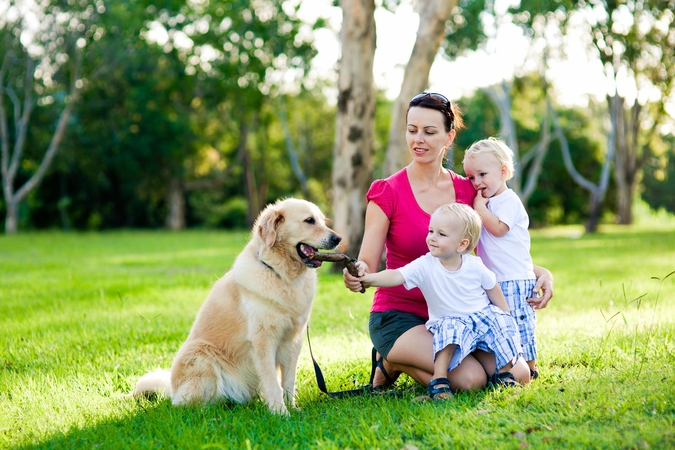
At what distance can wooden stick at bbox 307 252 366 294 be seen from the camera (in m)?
4.22

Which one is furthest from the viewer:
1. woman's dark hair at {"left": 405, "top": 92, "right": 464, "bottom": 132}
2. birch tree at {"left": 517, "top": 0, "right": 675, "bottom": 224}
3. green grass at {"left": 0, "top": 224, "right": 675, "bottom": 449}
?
birch tree at {"left": 517, "top": 0, "right": 675, "bottom": 224}

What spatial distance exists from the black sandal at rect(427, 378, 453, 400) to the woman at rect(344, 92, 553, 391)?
18 cm

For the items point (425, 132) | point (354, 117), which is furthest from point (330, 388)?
point (354, 117)

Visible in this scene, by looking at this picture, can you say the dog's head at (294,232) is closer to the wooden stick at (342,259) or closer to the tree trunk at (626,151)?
the wooden stick at (342,259)

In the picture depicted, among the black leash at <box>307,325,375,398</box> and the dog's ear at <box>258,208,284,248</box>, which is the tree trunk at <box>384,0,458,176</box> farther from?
the black leash at <box>307,325,375,398</box>

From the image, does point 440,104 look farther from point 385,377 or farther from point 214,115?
point 214,115

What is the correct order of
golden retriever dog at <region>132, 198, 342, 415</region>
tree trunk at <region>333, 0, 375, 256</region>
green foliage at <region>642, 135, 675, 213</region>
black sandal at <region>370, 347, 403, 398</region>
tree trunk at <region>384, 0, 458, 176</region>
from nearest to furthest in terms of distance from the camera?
golden retriever dog at <region>132, 198, 342, 415</region>
black sandal at <region>370, 347, 403, 398</region>
tree trunk at <region>384, 0, 458, 176</region>
tree trunk at <region>333, 0, 375, 256</region>
green foliage at <region>642, 135, 675, 213</region>

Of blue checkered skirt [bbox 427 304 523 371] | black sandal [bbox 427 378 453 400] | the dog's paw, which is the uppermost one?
blue checkered skirt [bbox 427 304 523 371]

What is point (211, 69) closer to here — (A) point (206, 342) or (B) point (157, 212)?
(B) point (157, 212)

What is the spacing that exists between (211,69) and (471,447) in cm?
3003

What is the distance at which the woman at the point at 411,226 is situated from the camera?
4.40 m

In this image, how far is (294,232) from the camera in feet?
14.8

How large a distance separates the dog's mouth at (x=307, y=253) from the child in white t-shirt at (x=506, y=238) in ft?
4.00

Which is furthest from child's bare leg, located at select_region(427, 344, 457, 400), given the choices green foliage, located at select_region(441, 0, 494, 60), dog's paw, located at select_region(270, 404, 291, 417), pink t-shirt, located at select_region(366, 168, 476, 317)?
green foliage, located at select_region(441, 0, 494, 60)
